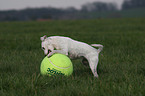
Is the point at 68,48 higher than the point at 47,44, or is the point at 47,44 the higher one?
the point at 47,44

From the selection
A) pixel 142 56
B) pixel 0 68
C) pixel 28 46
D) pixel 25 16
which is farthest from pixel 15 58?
pixel 25 16

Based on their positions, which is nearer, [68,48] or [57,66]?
[57,66]

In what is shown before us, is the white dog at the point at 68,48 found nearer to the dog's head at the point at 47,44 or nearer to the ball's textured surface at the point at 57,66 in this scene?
the dog's head at the point at 47,44

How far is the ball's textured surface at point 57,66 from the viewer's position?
4012mm

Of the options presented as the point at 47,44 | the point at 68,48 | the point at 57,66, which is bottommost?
the point at 57,66

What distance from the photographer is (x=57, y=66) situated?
4.02 meters

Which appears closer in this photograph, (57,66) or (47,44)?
(57,66)

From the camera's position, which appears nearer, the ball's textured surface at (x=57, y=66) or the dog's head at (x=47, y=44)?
the ball's textured surface at (x=57, y=66)

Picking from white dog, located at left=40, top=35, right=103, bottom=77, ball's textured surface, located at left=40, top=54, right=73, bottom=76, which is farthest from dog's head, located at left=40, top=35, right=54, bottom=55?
ball's textured surface, located at left=40, top=54, right=73, bottom=76

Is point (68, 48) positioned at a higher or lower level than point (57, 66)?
higher

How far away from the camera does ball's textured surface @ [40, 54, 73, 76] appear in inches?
158

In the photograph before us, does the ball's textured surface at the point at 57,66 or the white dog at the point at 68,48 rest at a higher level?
the white dog at the point at 68,48

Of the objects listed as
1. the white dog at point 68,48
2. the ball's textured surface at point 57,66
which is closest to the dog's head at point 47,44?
the white dog at point 68,48

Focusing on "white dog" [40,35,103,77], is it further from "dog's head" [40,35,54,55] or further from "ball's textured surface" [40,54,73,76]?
"ball's textured surface" [40,54,73,76]
